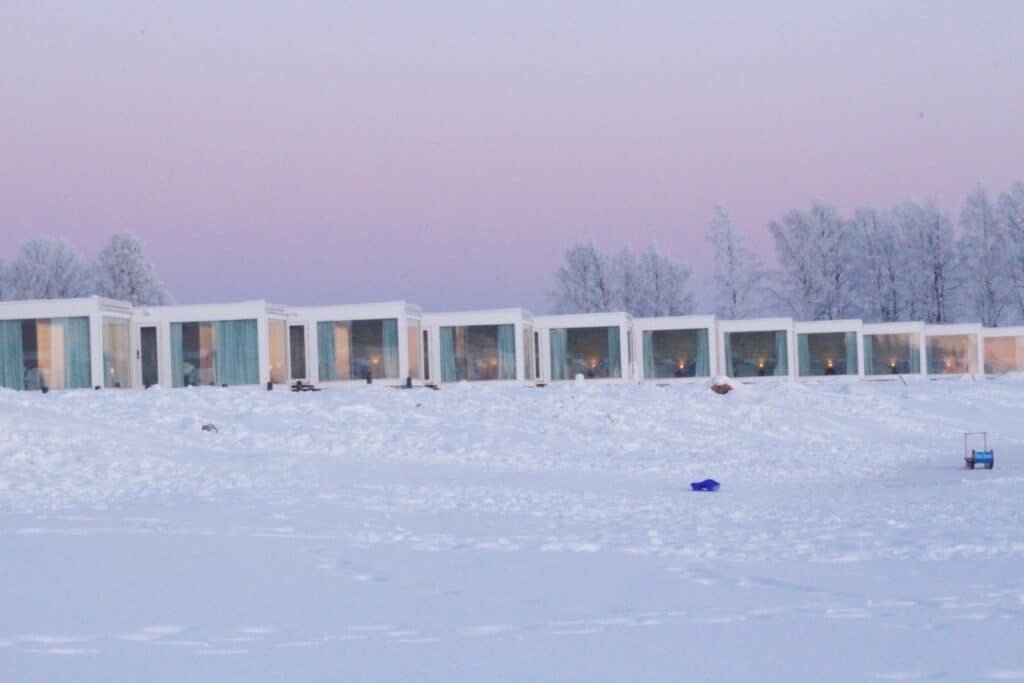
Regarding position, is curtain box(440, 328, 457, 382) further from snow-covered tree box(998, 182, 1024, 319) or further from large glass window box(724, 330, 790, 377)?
snow-covered tree box(998, 182, 1024, 319)

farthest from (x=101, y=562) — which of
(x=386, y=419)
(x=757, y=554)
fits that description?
(x=386, y=419)

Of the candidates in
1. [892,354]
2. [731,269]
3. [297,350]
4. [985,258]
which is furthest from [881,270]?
[297,350]

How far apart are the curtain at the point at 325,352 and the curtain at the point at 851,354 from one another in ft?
61.7

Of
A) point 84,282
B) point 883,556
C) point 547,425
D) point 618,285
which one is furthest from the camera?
point 618,285

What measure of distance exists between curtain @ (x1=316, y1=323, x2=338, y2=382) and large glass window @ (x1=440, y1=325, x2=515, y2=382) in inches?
144

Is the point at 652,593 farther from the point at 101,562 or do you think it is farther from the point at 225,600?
the point at 101,562

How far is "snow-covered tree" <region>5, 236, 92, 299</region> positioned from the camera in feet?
174

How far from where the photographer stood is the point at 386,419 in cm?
2050

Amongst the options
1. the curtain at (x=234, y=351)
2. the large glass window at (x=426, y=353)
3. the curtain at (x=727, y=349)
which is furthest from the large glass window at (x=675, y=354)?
the curtain at (x=234, y=351)

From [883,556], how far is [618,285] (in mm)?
50554

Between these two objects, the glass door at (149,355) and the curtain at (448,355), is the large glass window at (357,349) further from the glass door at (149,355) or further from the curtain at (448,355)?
the glass door at (149,355)

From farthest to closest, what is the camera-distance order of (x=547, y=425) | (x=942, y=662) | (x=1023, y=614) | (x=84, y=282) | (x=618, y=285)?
(x=618, y=285), (x=84, y=282), (x=547, y=425), (x=1023, y=614), (x=942, y=662)

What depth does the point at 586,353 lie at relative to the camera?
120 feet

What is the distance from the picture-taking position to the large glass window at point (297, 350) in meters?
32.4
